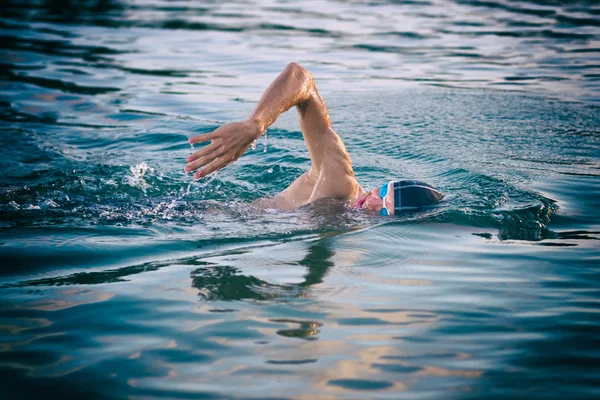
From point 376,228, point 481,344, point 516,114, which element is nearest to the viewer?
point 481,344

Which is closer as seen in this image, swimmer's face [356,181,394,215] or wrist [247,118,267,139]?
wrist [247,118,267,139]

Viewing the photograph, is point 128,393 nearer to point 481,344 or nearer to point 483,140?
point 481,344

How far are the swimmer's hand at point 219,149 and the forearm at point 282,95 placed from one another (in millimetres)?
192

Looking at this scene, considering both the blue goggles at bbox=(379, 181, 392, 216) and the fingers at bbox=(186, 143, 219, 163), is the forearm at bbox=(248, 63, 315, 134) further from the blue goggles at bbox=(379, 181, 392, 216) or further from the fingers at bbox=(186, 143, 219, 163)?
the blue goggles at bbox=(379, 181, 392, 216)

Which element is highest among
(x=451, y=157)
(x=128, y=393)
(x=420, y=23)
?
(x=420, y=23)

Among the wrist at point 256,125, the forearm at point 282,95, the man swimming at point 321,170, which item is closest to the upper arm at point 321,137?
the man swimming at point 321,170

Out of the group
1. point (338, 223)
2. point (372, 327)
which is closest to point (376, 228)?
point (338, 223)

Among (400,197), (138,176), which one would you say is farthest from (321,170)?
(138,176)

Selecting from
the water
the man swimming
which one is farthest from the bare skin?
the water

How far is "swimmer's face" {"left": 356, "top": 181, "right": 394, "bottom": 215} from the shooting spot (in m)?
5.52

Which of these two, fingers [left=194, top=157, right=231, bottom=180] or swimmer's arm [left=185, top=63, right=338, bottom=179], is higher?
swimmer's arm [left=185, top=63, right=338, bottom=179]

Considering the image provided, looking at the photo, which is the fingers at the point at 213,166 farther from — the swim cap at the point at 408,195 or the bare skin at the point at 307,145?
the swim cap at the point at 408,195

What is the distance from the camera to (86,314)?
368cm

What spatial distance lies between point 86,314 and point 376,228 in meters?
2.42
